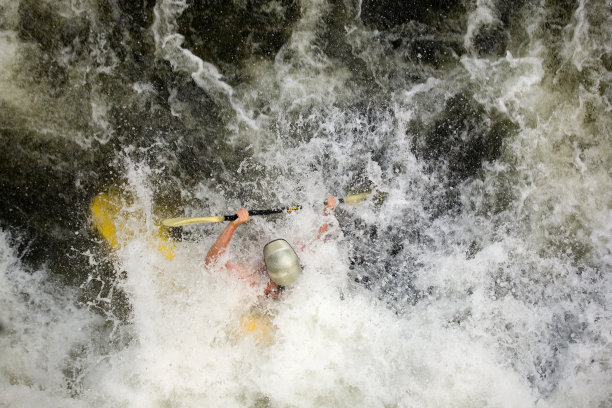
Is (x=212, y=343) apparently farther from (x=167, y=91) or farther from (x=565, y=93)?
(x=565, y=93)

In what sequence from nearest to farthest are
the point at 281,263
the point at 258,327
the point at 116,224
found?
the point at 281,263 → the point at 258,327 → the point at 116,224

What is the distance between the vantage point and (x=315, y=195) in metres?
4.06

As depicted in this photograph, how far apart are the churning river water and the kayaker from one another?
0.16 meters

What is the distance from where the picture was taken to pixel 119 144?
3945 millimetres

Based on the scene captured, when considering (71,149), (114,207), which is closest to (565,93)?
(114,207)

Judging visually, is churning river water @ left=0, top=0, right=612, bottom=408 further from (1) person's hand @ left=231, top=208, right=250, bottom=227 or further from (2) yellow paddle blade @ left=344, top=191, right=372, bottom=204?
(1) person's hand @ left=231, top=208, right=250, bottom=227

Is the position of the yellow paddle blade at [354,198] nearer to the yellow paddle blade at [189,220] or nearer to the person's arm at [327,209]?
the person's arm at [327,209]

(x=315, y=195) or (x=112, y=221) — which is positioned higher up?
(x=315, y=195)

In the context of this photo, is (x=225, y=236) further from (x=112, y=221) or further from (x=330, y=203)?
(x=112, y=221)

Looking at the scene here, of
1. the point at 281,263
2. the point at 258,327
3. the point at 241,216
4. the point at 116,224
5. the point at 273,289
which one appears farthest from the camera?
the point at 116,224

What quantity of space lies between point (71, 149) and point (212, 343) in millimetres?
2407

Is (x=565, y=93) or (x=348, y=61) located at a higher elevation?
(x=565, y=93)

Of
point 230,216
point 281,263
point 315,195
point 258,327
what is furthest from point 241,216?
point 258,327

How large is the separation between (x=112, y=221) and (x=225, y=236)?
4.28 feet
